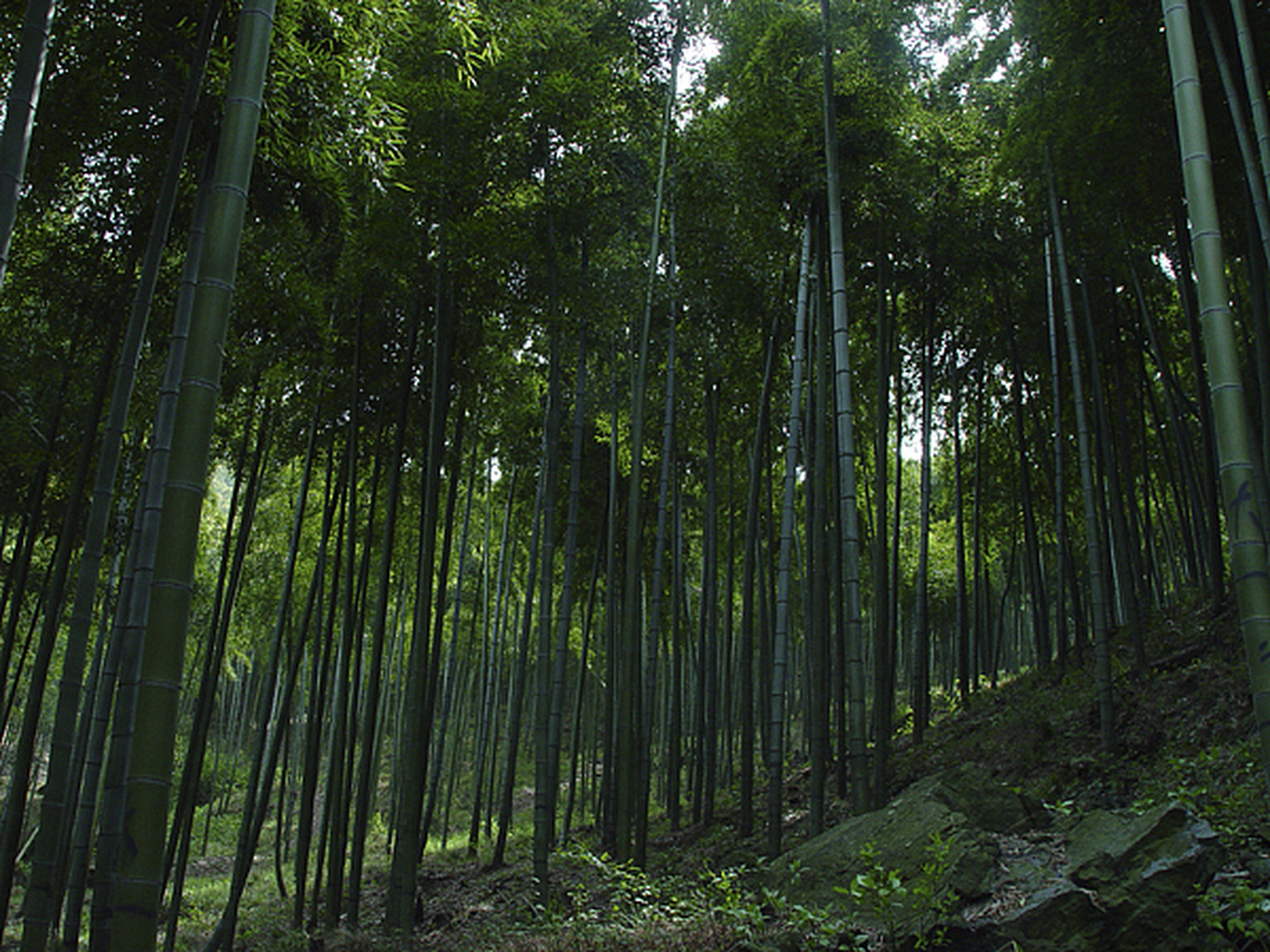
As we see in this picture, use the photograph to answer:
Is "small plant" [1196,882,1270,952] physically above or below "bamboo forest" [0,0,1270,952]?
below

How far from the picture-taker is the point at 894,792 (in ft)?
22.6

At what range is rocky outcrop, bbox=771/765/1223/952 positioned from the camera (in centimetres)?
276

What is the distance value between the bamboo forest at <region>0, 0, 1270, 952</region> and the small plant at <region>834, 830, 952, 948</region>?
0.02 metres

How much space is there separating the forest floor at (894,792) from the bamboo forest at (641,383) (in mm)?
49

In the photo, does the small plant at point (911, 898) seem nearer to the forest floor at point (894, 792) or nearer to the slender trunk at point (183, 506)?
the forest floor at point (894, 792)

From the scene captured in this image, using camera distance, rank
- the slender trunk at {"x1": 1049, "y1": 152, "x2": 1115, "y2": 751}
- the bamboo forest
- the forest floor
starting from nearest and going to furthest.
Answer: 1. the bamboo forest
2. the forest floor
3. the slender trunk at {"x1": 1049, "y1": 152, "x2": 1115, "y2": 751}

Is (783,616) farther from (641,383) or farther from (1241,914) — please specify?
(1241,914)

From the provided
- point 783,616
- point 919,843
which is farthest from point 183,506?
point 783,616

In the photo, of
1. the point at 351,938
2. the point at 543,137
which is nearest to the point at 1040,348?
the point at 543,137

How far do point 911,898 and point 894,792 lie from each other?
3992 millimetres

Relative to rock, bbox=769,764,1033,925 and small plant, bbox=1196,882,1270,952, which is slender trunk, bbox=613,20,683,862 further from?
small plant, bbox=1196,882,1270,952

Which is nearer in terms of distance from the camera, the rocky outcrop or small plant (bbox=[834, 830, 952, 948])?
the rocky outcrop

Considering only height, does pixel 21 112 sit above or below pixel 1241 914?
above

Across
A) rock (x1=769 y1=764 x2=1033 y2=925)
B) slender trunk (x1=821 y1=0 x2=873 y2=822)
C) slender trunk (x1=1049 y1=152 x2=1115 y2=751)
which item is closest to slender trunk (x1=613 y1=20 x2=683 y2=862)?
slender trunk (x1=821 y1=0 x2=873 y2=822)
